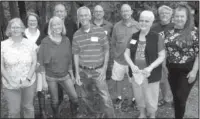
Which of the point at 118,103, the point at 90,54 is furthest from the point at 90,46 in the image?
the point at 118,103

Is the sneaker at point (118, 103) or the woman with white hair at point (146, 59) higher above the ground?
the woman with white hair at point (146, 59)

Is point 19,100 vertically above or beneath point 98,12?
beneath

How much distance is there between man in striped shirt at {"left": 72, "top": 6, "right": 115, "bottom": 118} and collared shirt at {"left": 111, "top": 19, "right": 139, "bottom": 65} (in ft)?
2.29

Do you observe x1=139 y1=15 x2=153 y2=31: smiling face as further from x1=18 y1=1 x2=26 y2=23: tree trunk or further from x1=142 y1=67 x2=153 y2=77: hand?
x1=18 y1=1 x2=26 y2=23: tree trunk

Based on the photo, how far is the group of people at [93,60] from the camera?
340cm

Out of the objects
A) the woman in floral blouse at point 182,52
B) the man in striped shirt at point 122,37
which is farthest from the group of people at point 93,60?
the man in striped shirt at point 122,37

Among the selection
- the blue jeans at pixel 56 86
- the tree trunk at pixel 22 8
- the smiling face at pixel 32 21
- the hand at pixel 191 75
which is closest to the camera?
the hand at pixel 191 75

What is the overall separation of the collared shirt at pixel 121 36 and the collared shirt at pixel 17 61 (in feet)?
5.30

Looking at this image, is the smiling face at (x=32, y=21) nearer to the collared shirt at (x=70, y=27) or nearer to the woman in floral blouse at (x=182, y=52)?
the collared shirt at (x=70, y=27)

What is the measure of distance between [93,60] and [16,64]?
1.05 meters

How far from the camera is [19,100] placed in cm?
358

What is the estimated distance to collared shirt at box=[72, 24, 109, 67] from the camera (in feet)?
12.5

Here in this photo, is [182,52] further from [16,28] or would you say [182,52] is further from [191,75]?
[16,28]

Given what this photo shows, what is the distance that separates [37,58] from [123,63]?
1513mm
